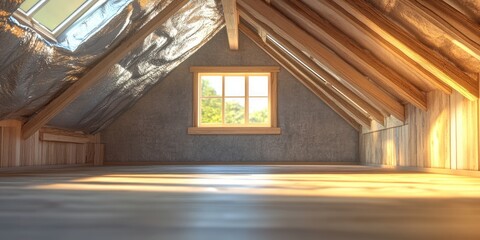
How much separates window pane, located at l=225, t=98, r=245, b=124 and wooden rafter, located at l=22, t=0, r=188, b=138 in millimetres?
3599

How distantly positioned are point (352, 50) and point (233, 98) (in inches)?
178

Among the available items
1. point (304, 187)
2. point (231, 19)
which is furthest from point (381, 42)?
point (231, 19)

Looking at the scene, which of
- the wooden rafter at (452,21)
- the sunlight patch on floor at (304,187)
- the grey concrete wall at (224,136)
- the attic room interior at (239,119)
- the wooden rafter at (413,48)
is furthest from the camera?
the grey concrete wall at (224,136)

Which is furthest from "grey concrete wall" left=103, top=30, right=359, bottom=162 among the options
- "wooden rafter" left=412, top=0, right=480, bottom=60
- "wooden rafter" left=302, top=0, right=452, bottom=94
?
"wooden rafter" left=412, top=0, right=480, bottom=60

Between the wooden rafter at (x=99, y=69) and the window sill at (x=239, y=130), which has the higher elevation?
the wooden rafter at (x=99, y=69)

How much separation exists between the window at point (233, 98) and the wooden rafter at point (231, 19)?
1.97ft

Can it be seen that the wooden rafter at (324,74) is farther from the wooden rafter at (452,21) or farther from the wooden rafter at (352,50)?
the wooden rafter at (452,21)

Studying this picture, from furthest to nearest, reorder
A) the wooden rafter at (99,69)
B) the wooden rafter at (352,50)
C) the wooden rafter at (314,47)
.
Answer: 1. the wooden rafter at (99,69)
2. the wooden rafter at (314,47)
3. the wooden rafter at (352,50)

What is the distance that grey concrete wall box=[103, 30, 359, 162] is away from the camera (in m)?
9.55

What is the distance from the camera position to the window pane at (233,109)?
9.76 m

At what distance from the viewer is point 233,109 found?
385 inches

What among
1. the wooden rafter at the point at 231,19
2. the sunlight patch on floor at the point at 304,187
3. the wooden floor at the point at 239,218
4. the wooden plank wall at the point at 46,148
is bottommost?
the sunlight patch on floor at the point at 304,187

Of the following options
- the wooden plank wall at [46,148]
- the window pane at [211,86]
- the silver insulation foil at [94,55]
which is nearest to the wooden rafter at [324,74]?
the silver insulation foil at [94,55]

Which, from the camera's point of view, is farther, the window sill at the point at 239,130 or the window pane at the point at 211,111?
the window pane at the point at 211,111
